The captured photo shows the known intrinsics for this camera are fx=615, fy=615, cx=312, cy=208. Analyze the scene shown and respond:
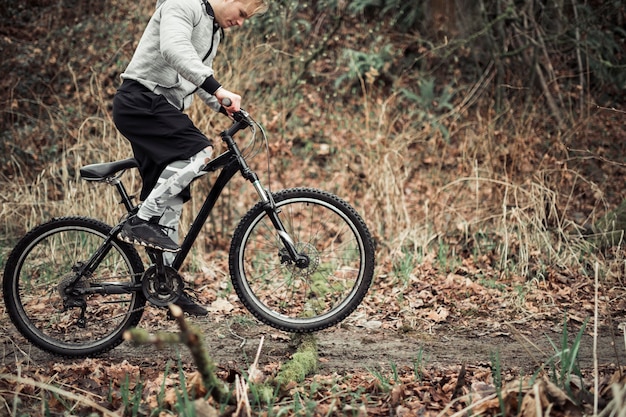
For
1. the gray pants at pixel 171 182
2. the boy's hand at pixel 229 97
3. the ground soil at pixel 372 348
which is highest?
the boy's hand at pixel 229 97

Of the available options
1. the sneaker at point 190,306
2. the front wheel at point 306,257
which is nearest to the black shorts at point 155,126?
the front wheel at point 306,257

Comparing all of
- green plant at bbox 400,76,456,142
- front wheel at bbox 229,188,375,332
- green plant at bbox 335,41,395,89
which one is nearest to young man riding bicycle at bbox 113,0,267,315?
front wheel at bbox 229,188,375,332

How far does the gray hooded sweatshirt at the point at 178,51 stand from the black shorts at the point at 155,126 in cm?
7

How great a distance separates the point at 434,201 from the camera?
20.1 feet

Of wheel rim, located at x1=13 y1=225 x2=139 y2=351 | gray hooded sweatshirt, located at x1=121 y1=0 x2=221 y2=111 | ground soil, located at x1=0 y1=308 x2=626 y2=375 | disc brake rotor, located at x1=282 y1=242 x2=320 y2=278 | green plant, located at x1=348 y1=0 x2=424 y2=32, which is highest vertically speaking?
green plant, located at x1=348 y1=0 x2=424 y2=32

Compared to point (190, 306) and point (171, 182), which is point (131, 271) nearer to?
point (190, 306)

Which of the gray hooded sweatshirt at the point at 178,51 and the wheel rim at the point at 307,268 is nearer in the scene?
the gray hooded sweatshirt at the point at 178,51

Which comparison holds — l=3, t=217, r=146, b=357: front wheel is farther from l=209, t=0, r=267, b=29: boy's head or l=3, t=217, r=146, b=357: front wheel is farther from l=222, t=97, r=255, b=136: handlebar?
l=209, t=0, r=267, b=29: boy's head

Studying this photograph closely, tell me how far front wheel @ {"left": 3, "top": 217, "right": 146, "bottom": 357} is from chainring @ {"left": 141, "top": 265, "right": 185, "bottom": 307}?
0.06 m

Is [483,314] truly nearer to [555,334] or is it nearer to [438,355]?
[555,334]

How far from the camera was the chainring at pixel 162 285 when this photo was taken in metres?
3.72

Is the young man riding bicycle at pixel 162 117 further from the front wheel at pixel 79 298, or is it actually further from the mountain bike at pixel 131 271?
the front wheel at pixel 79 298

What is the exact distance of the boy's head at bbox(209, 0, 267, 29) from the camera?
11.8 feet

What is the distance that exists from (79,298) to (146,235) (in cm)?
65
